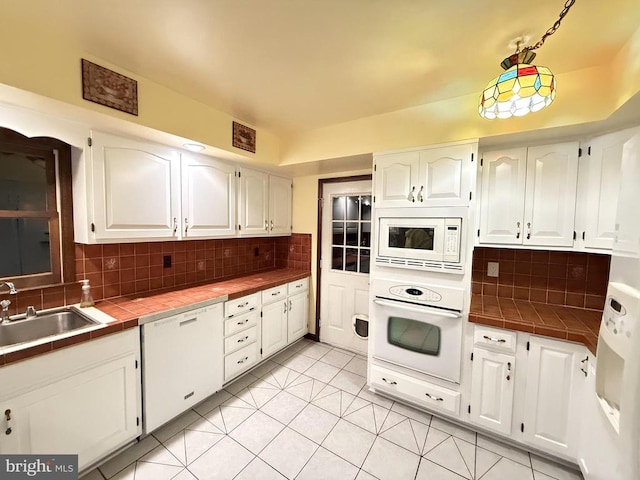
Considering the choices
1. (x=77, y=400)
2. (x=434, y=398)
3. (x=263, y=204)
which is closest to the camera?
(x=77, y=400)

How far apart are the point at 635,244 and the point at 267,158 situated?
8.15 ft

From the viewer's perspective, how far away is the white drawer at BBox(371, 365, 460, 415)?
190 centimetres

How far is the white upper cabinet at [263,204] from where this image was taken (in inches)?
105

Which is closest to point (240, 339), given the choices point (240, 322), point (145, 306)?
point (240, 322)

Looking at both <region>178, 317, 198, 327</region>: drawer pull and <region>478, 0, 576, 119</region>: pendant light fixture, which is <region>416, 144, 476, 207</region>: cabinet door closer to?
<region>478, 0, 576, 119</region>: pendant light fixture

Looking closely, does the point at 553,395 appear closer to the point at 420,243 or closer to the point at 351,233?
the point at 420,243

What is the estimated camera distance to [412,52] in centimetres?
139

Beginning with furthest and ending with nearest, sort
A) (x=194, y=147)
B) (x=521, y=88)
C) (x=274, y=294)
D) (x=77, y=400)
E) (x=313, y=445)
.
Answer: (x=274, y=294) < (x=194, y=147) < (x=313, y=445) < (x=77, y=400) < (x=521, y=88)

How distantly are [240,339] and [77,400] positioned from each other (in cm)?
113

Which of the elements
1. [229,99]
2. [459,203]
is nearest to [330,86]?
[229,99]

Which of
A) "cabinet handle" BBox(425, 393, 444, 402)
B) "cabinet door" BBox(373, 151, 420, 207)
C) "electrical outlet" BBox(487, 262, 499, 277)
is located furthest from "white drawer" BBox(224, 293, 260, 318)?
"electrical outlet" BBox(487, 262, 499, 277)

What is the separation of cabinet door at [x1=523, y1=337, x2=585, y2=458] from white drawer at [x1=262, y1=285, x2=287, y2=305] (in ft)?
6.97

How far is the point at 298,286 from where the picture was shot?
10.1 feet

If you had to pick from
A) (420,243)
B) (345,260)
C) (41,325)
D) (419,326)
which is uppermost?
(420,243)
